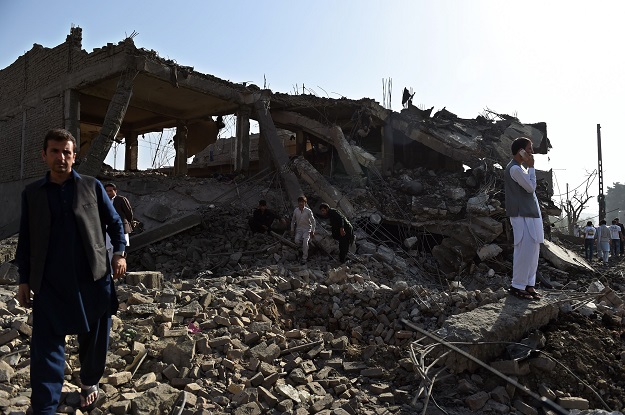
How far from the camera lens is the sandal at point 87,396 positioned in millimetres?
2342

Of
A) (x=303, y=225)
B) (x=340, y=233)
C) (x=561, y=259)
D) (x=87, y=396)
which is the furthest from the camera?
(x=561, y=259)

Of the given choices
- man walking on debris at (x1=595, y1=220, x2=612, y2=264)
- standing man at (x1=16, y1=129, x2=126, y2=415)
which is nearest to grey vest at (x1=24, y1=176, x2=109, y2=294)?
standing man at (x1=16, y1=129, x2=126, y2=415)

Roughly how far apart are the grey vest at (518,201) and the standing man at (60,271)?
11.0ft

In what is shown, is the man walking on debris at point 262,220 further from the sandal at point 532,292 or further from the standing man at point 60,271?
the standing man at point 60,271

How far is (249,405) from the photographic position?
2611 millimetres

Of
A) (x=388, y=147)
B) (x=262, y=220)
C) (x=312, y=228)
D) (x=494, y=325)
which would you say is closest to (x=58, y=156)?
A: (x=494, y=325)

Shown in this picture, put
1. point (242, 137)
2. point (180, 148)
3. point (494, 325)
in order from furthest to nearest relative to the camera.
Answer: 1. point (180, 148)
2. point (242, 137)
3. point (494, 325)

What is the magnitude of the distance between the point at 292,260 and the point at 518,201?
457 centimetres

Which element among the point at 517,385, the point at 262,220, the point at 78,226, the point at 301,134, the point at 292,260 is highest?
the point at 301,134

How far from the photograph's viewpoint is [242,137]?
43.1 ft

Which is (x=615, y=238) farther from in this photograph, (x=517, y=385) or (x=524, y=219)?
(x=517, y=385)

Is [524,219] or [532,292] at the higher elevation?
[524,219]

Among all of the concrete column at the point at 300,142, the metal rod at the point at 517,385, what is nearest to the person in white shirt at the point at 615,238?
the concrete column at the point at 300,142

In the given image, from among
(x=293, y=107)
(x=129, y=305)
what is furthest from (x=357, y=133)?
(x=129, y=305)
